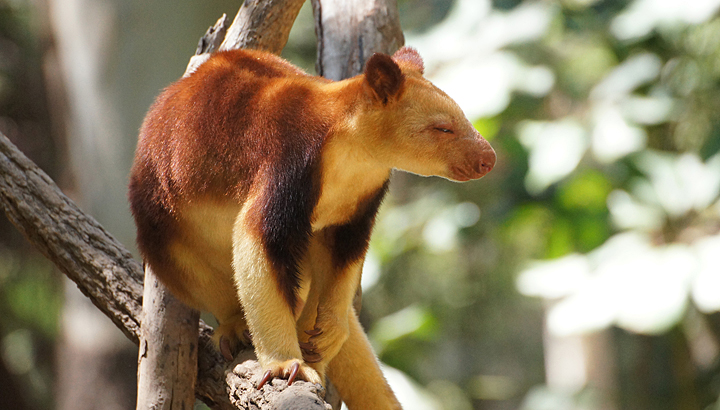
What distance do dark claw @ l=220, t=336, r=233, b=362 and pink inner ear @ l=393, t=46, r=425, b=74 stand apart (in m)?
1.14

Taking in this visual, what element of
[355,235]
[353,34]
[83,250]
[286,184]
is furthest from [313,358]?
[353,34]

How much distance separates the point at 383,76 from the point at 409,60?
363 mm

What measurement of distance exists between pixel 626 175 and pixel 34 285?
18.2 feet

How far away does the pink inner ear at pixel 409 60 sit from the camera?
2288 millimetres

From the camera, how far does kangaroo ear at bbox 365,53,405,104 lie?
199 centimetres

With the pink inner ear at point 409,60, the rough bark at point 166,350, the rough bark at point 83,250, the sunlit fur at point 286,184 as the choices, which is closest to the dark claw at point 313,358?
the sunlit fur at point 286,184

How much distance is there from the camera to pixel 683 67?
6.25 meters

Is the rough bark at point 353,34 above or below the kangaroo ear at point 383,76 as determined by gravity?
above

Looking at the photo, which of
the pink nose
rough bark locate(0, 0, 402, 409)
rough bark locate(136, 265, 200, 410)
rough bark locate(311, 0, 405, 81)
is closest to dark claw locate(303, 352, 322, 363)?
rough bark locate(0, 0, 402, 409)

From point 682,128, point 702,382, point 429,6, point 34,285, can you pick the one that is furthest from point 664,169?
point 34,285

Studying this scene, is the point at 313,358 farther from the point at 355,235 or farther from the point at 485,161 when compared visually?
the point at 485,161

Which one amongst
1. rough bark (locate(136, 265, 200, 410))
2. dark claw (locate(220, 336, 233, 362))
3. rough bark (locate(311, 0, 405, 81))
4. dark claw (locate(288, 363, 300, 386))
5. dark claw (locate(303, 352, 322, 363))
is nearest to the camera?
dark claw (locate(288, 363, 300, 386))

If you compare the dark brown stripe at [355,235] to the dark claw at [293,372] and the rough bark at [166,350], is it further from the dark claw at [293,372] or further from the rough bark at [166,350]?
the rough bark at [166,350]

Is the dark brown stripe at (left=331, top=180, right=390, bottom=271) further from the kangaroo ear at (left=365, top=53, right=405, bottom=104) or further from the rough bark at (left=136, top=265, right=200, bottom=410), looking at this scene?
the rough bark at (left=136, top=265, right=200, bottom=410)
